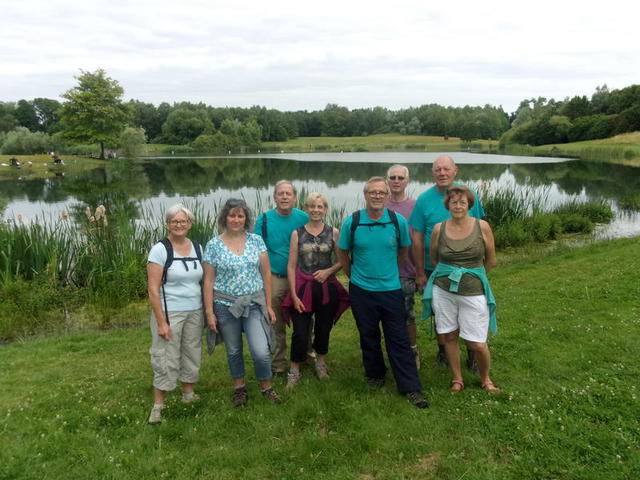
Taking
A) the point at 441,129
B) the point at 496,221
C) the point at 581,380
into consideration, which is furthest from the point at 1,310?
the point at 441,129

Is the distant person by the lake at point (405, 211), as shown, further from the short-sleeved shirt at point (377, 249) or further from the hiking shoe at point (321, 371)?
the hiking shoe at point (321, 371)

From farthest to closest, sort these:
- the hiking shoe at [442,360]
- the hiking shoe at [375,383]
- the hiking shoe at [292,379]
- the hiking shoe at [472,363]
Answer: the hiking shoe at [442,360] < the hiking shoe at [472,363] < the hiking shoe at [292,379] < the hiking shoe at [375,383]

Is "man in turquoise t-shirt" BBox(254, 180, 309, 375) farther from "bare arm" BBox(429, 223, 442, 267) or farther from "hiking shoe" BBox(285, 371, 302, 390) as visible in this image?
"bare arm" BBox(429, 223, 442, 267)

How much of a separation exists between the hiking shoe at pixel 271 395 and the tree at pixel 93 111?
4416cm

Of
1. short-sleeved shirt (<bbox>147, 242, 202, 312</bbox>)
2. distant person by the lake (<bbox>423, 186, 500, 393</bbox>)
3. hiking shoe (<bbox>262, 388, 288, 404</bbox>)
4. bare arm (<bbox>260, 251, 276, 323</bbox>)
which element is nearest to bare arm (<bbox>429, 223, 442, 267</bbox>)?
distant person by the lake (<bbox>423, 186, 500, 393</bbox>)

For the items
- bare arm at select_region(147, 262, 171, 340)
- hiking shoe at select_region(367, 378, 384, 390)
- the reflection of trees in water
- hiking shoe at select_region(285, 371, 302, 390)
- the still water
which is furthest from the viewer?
the reflection of trees in water

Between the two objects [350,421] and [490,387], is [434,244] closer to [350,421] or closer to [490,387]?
Result: [490,387]

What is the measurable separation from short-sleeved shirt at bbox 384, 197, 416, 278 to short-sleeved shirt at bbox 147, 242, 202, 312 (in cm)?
173

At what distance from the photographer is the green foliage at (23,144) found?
40781 millimetres

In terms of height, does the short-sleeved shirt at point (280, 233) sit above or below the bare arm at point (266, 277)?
above

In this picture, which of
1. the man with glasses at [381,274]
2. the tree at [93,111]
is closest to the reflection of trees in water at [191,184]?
the tree at [93,111]

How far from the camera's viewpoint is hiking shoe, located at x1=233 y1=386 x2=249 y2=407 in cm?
363

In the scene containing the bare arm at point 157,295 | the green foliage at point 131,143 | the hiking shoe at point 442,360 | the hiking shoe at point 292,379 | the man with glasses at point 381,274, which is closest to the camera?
the bare arm at point 157,295

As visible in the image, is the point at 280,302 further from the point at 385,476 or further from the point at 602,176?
the point at 602,176
